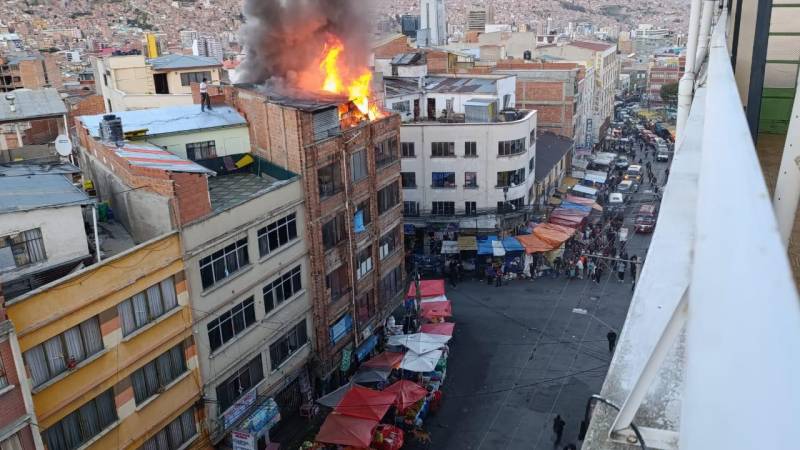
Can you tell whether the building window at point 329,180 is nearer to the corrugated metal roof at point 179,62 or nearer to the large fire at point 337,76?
the large fire at point 337,76

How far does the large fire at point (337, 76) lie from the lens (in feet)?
90.4

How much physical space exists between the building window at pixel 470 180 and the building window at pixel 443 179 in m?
0.70

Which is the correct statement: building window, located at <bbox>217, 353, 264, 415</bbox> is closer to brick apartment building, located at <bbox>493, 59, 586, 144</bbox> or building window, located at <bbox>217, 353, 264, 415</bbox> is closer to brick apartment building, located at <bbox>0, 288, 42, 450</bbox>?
brick apartment building, located at <bbox>0, 288, 42, 450</bbox>

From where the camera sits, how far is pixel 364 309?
25.4 meters

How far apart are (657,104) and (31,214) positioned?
9644 cm

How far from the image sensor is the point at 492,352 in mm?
26812

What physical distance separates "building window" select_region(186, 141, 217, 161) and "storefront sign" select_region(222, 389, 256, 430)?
8.45 metres

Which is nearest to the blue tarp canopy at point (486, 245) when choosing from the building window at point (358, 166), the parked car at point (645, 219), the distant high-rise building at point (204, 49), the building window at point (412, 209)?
the building window at point (412, 209)

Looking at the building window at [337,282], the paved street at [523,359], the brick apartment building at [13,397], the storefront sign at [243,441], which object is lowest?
the paved street at [523,359]

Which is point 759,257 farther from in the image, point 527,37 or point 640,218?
point 527,37

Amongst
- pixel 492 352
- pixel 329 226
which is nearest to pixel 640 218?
pixel 492 352

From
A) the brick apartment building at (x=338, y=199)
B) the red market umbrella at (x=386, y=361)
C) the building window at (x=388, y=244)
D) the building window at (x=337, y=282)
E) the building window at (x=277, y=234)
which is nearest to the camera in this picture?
the building window at (x=277, y=234)

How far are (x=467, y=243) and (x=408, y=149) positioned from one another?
648cm

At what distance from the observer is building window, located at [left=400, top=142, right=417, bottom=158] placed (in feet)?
121
